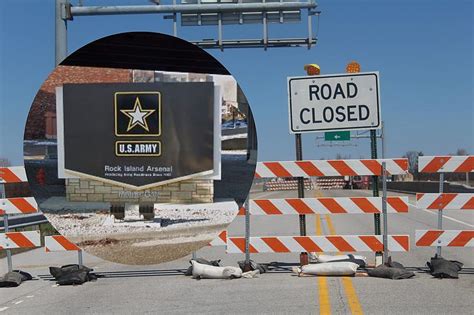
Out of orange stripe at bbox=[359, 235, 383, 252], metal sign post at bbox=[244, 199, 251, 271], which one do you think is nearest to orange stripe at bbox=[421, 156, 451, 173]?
orange stripe at bbox=[359, 235, 383, 252]

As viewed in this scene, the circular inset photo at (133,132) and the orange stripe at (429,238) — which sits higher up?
the circular inset photo at (133,132)

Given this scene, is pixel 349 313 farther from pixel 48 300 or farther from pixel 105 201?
pixel 48 300

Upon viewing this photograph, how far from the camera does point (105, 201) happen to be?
6188mm

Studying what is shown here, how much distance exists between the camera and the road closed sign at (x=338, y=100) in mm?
8984

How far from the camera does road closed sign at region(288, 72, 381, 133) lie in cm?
898

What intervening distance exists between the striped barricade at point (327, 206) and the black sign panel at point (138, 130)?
298 centimetres

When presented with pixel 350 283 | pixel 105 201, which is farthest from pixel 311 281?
pixel 105 201

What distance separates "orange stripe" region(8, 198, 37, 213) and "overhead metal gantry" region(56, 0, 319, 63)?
894 centimetres

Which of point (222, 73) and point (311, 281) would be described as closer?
point (222, 73)

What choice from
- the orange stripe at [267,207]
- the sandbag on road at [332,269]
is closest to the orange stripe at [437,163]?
the sandbag on road at [332,269]

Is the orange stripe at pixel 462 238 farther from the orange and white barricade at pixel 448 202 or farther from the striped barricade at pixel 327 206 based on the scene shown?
the striped barricade at pixel 327 206

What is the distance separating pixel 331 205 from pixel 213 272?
1972 millimetres

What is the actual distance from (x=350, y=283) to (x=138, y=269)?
329 cm

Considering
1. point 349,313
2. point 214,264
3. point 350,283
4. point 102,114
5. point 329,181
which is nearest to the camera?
point 102,114
